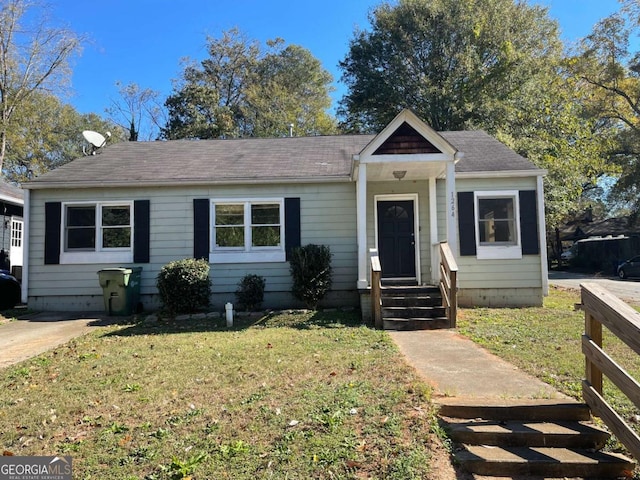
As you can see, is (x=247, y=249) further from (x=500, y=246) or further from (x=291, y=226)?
(x=500, y=246)

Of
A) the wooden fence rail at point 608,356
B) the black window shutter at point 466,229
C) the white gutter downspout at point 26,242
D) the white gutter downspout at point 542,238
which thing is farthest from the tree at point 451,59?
→ the wooden fence rail at point 608,356

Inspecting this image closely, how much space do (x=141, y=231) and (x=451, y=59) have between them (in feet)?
63.9

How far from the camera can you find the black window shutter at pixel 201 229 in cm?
935

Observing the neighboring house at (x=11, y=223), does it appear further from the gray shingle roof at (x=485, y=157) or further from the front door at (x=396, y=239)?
the gray shingle roof at (x=485, y=157)

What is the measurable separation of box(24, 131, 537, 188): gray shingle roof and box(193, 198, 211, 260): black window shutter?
562mm

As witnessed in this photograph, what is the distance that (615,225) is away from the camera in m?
31.2

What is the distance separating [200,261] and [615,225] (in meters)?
34.2

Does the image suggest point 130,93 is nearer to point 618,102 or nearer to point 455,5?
point 455,5

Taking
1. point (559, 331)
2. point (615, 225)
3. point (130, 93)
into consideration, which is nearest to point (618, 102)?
point (615, 225)

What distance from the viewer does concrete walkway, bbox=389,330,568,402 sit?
368cm

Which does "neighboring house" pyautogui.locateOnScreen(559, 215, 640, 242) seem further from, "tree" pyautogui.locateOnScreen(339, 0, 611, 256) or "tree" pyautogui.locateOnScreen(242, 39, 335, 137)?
"tree" pyautogui.locateOnScreen(242, 39, 335, 137)

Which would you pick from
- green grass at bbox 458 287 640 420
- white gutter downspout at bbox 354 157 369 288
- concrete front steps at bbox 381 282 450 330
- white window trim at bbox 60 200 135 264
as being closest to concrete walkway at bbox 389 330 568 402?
green grass at bbox 458 287 640 420

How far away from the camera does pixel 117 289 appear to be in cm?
880

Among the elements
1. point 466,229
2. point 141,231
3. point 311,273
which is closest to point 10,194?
point 141,231
